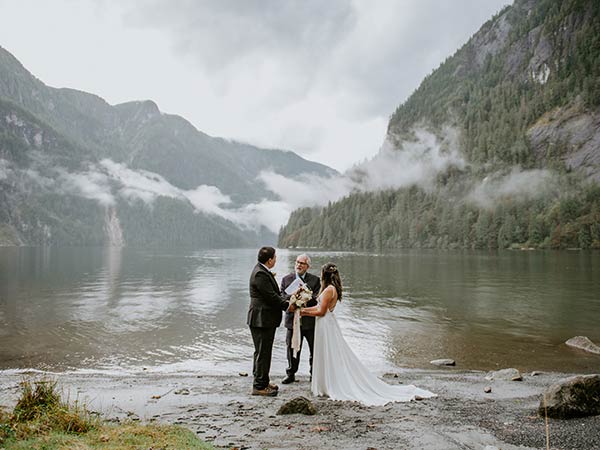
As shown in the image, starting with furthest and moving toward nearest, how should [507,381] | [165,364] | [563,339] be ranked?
1. [563,339]
2. [165,364]
3. [507,381]

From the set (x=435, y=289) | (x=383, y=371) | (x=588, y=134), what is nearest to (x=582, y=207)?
(x=588, y=134)

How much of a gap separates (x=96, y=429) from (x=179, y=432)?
4.69ft

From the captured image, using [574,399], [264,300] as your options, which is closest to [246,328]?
[264,300]

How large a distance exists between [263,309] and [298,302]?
0.97 metres

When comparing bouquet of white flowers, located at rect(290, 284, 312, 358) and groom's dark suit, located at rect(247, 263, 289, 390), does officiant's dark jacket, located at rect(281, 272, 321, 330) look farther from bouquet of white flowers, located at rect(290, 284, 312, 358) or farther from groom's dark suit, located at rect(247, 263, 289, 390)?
groom's dark suit, located at rect(247, 263, 289, 390)

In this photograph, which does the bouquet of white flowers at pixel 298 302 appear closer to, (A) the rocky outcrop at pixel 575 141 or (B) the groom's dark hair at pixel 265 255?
(B) the groom's dark hair at pixel 265 255

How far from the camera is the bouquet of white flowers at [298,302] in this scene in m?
11.3

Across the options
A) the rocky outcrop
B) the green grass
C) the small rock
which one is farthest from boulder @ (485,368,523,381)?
the rocky outcrop

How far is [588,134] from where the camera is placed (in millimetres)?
177000

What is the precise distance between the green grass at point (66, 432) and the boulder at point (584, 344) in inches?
748

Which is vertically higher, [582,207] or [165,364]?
[582,207]

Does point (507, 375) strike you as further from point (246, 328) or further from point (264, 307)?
point (246, 328)

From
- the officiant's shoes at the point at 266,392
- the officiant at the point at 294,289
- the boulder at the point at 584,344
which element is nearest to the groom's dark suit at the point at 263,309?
the officiant's shoes at the point at 266,392

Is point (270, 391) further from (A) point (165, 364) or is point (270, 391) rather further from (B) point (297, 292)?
(A) point (165, 364)
